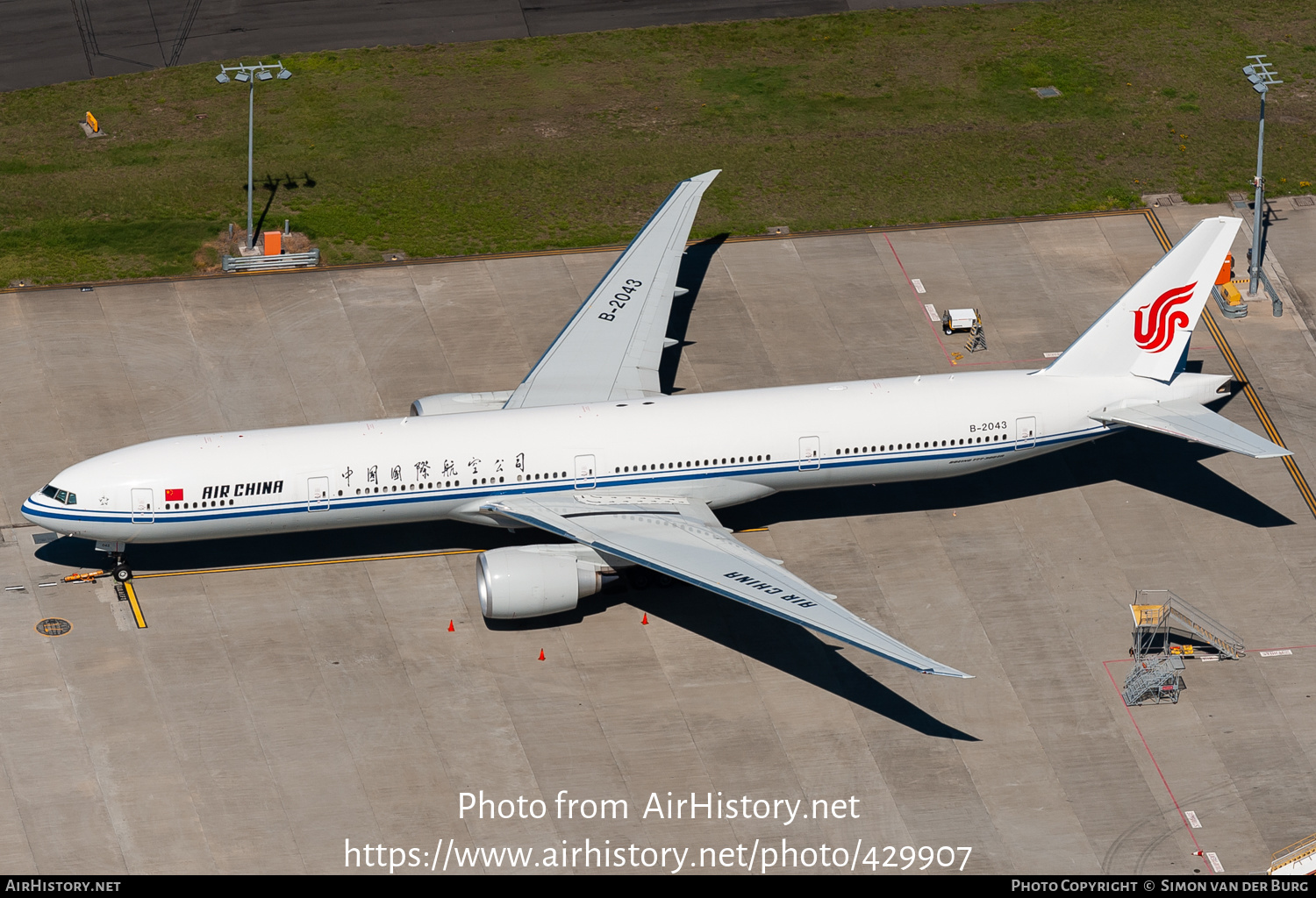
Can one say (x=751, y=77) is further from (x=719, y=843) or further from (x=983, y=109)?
(x=719, y=843)

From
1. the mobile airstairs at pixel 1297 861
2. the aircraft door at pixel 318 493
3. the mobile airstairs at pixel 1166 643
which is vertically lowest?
the mobile airstairs at pixel 1297 861

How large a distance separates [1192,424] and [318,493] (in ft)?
91.9

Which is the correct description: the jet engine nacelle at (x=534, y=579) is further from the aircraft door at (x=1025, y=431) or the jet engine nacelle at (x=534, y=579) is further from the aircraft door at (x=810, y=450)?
the aircraft door at (x=1025, y=431)

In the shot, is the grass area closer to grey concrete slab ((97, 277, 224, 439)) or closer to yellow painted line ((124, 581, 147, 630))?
grey concrete slab ((97, 277, 224, 439))

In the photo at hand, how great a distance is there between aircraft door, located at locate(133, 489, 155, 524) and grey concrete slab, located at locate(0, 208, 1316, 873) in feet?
11.6

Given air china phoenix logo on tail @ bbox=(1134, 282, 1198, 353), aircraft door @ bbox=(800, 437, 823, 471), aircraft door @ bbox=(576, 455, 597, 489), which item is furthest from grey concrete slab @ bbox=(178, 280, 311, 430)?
air china phoenix logo on tail @ bbox=(1134, 282, 1198, 353)

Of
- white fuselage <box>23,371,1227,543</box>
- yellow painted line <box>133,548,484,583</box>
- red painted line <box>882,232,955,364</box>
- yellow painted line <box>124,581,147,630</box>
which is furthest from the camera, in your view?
red painted line <box>882,232,955,364</box>

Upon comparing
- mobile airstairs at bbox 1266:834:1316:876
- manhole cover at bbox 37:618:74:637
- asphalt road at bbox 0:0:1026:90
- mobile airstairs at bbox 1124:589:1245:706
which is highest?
asphalt road at bbox 0:0:1026:90

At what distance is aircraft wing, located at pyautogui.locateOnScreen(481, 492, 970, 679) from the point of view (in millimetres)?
45656

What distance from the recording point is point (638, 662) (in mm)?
50156

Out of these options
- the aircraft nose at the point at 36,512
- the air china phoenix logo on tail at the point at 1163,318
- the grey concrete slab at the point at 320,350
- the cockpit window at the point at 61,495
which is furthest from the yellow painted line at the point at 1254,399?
the aircraft nose at the point at 36,512

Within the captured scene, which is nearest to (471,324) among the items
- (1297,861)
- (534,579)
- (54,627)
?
(534,579)

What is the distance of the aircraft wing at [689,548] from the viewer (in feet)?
150

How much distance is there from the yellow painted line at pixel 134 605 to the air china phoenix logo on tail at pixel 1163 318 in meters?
33.4
